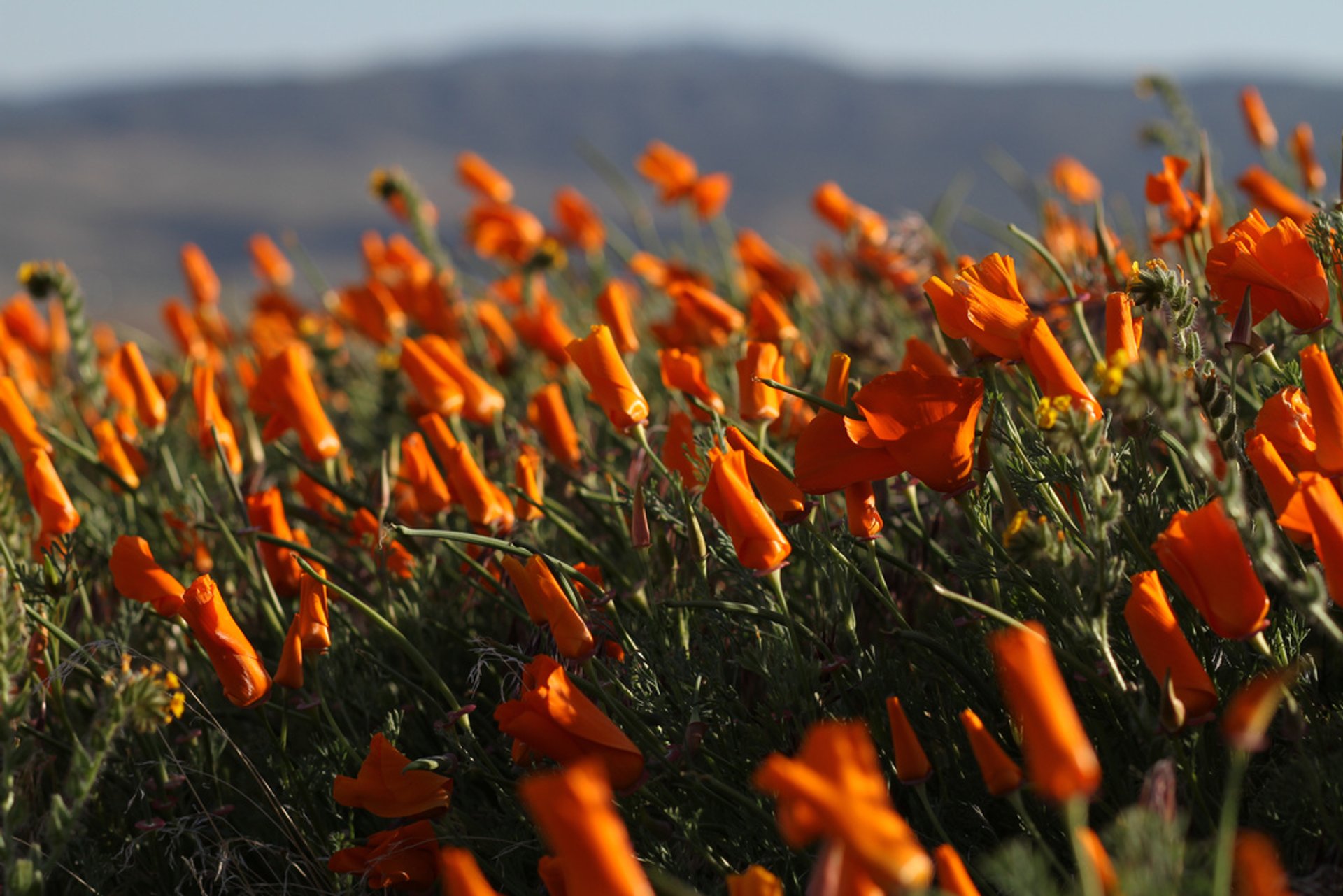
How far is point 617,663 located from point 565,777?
0.82 meters

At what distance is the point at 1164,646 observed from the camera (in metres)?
1.05

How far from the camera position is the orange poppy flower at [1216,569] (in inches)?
40.0

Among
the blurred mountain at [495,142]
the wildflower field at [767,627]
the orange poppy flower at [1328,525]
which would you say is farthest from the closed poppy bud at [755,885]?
the blurred mountain at [495,142]

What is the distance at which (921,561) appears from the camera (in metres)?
1.72

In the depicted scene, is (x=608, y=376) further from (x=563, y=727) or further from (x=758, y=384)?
(x=563, y=727)

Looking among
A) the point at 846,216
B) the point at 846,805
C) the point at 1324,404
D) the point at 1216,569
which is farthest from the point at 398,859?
the point at 846,216

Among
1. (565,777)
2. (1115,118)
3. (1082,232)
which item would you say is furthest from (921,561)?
(1115,118)

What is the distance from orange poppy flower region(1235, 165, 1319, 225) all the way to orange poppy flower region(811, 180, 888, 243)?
0.92 m

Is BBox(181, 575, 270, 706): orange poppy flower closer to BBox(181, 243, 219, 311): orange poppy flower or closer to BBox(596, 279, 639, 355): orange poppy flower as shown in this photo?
BBox(596, 279, 639, 355): orange poppy flower

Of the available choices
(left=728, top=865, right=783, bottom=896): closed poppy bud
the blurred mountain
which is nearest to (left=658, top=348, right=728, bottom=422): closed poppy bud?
(left=728, top=865, right=783, bottom=896): closed poppy bud

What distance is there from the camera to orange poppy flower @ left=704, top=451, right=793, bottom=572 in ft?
4.07

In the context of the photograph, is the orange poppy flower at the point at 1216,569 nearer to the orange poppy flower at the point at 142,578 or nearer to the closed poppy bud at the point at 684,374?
the closed poppy bud at the point at 684,374

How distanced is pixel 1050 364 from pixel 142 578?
3.69ft

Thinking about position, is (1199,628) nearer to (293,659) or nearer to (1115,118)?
(293,659)
